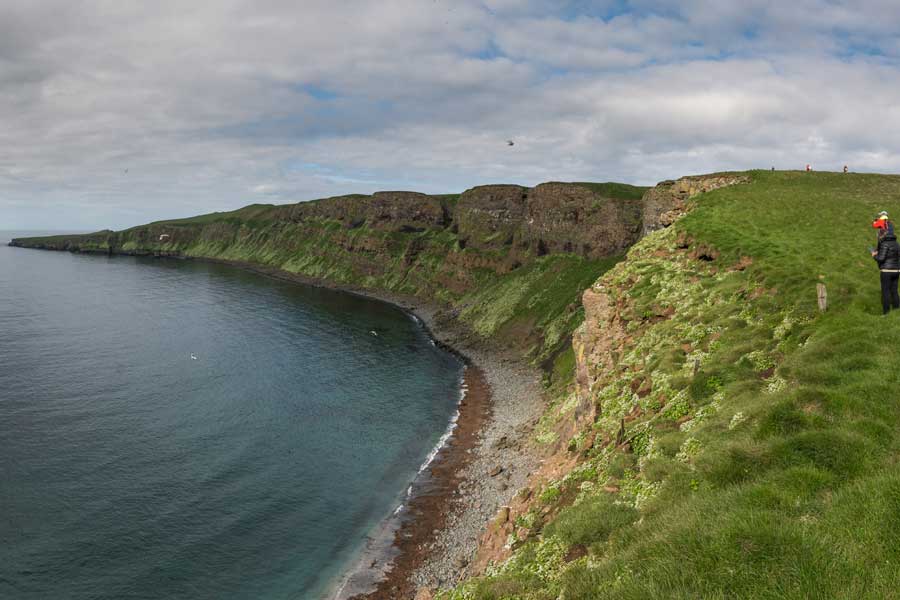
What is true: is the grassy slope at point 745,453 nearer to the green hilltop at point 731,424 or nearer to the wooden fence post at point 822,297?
the green hilltop at point 731,424

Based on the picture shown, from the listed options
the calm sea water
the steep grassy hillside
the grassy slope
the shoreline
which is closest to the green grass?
the steep grassy hillside

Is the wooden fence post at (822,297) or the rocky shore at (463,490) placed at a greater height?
the wooden fence post at (822,297)

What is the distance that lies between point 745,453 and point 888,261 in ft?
41.4

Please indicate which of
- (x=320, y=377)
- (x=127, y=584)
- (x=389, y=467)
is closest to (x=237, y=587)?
(x=127, y=584)

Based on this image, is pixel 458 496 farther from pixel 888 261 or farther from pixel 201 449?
pixel 888 261

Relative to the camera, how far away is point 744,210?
44.2 meters

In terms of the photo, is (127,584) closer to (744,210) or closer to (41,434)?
(41,434)

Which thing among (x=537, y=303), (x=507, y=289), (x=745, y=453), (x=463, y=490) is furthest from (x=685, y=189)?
(x=507, y=289)

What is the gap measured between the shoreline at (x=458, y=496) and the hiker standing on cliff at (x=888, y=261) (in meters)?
23.6

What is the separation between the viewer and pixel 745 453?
1541 cm

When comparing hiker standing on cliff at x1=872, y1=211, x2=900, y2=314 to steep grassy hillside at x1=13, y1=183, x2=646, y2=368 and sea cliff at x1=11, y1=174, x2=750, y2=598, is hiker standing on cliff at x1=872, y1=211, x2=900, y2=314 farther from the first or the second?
steep grassy hillside at x1=13, y1=183, x2=646, y2=368

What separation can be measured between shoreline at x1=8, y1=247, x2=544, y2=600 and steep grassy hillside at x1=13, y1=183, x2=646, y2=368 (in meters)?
10.5

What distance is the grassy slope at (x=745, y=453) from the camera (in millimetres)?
10688

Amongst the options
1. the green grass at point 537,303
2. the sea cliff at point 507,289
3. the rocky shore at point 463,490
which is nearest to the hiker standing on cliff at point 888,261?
the sea cliff at point 507,289
